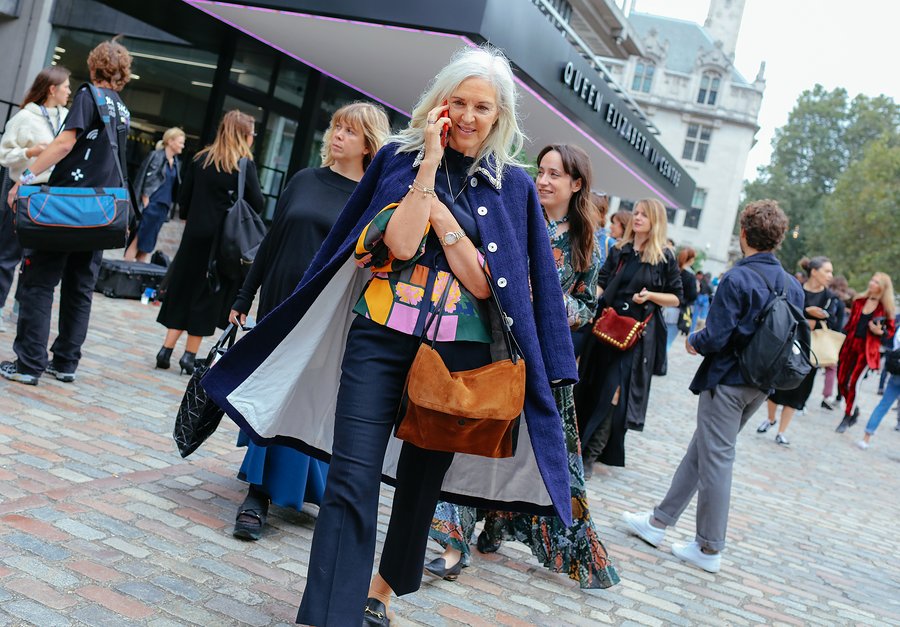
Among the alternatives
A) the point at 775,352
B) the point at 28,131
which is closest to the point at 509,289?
the point at 775,352

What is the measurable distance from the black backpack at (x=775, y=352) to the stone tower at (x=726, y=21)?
7503 cm

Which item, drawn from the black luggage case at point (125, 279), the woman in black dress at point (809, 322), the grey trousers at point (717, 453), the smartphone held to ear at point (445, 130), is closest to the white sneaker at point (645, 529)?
the grey trousers at point (717, 453)

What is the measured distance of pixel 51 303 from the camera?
598 cm

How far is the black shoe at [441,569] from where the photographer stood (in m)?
4.24

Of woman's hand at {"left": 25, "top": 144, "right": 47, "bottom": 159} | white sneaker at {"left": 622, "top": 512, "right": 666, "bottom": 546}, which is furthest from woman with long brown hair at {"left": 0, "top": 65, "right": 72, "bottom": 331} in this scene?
white sneaker at {"left": 622, "top": 512, "right": 666, "bottom": 546}

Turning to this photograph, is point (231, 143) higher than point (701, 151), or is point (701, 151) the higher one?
point (701, 151)

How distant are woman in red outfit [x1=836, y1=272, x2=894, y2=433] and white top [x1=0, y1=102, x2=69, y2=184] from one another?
11.8 meters

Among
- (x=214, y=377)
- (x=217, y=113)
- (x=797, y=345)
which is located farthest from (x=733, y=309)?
(x=217, y=113)

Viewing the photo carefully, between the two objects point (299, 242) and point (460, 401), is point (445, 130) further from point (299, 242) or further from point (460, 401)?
point (299, 242)

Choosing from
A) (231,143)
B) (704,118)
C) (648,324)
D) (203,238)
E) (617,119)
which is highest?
(704,118)

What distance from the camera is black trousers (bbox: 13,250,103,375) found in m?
5.92

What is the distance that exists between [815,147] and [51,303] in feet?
285

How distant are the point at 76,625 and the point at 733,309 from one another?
12.6ft

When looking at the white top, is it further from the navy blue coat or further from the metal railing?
the metal railing
